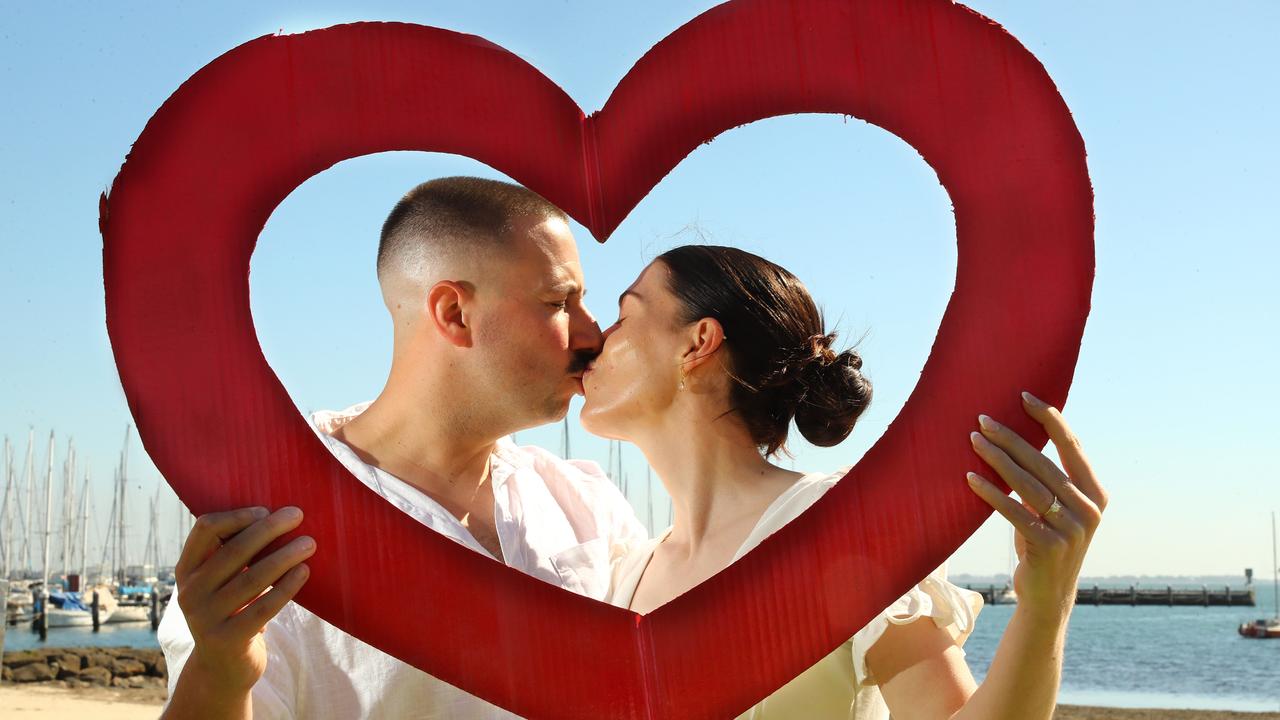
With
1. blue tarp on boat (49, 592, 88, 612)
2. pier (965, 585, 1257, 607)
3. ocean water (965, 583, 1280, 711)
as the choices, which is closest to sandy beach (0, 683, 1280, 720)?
ocean water (965, 583, 1280, 711)

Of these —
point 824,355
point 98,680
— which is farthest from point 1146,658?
point 824,355

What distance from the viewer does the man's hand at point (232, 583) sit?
2.55 meters

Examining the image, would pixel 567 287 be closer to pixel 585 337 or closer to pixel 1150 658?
pixel 585 337

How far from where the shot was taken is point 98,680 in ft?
104

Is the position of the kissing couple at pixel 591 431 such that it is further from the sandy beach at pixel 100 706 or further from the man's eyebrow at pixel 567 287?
the sandy beach at pixel 100 706

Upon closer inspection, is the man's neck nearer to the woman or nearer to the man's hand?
the woman

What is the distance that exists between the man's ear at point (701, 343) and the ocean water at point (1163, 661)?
46.7 m

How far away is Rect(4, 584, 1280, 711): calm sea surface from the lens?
48656 mm

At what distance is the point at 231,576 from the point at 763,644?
1.24m

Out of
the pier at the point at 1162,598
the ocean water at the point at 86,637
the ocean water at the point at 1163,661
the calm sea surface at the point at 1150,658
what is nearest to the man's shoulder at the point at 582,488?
the calm sea surface at the point at 1150,658

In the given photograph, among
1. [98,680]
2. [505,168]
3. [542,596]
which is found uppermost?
[505,168]

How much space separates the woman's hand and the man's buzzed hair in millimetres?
1657

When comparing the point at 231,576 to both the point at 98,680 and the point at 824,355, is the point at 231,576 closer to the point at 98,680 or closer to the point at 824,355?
the point at 824,355

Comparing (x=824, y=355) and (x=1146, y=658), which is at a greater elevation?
(x=824, y=355)
